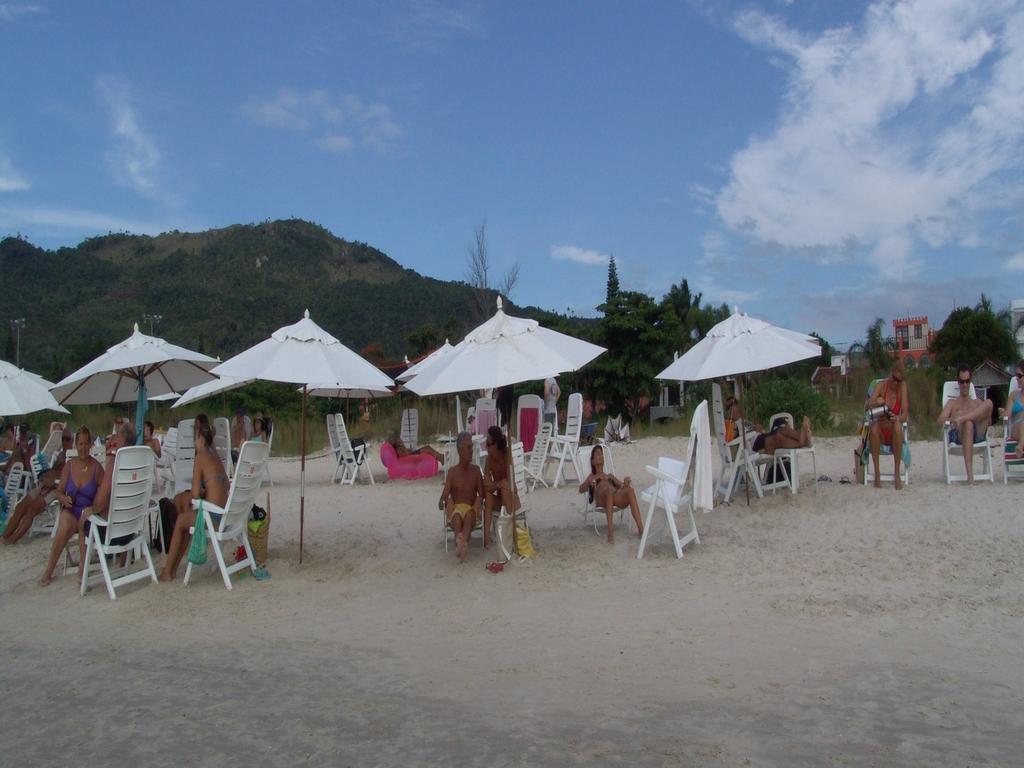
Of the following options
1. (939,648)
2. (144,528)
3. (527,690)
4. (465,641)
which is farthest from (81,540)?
(939,648)

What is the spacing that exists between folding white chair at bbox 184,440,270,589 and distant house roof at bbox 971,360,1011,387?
18.1 metres

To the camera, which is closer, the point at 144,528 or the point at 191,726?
the point at 191,726

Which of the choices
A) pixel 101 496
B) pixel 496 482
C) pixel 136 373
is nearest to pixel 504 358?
pixel 496 482

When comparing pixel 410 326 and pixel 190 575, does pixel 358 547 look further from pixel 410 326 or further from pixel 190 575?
pixel 410 326

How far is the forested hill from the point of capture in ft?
169

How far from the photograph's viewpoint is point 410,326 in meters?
55.2

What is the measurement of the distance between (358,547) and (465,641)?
9.18 feet

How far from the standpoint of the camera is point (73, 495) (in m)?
6.66

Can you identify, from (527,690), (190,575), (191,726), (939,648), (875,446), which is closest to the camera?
(191,726)

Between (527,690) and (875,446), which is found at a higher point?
(875,446)

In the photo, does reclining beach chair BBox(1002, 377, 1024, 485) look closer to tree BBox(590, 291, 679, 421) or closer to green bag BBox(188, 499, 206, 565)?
green bag BBox(188, 499, 206, 565)

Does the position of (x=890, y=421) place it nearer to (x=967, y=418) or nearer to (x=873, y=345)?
(x=967, y=418)

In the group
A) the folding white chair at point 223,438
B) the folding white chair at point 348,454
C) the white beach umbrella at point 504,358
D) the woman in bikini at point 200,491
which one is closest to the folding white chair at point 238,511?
the woman in bikini at point 200,491

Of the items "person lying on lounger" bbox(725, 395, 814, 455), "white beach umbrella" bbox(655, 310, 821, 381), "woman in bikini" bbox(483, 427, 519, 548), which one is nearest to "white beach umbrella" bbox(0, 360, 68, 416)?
"woman in bikini" bbox(483, 427, 519, 548)
